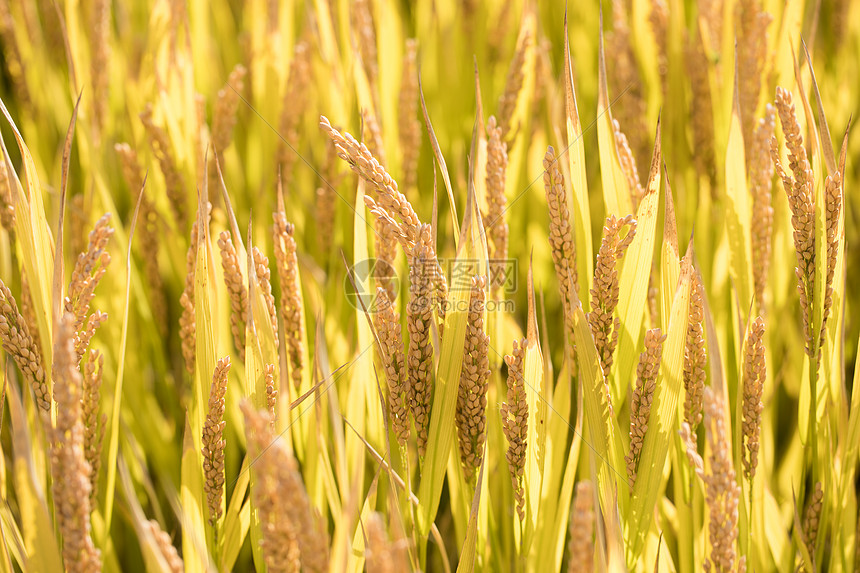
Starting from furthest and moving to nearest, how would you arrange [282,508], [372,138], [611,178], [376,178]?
[372,138] → [611,178] → [376,178] → [282,508]

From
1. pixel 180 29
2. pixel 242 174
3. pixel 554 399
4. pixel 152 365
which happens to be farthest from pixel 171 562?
pixel 180 29

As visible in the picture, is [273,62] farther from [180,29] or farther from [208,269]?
[208,269]

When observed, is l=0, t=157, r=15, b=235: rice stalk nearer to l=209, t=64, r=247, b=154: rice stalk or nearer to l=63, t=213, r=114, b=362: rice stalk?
l=63, t=213, r=114, b=362: rice stalk

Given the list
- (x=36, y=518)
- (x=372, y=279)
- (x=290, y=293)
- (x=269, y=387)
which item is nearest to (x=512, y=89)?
(x=372, y=279)

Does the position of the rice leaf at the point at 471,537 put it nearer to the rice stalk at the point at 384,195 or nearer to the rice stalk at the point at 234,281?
the rice stalk at the point at 384,195

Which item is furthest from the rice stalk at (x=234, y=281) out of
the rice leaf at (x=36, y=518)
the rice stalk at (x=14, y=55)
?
the rice stalk at (x=14, y=55)

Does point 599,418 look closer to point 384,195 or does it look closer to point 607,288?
point 607,288

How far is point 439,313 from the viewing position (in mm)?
653

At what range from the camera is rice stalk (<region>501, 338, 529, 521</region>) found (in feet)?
1.95

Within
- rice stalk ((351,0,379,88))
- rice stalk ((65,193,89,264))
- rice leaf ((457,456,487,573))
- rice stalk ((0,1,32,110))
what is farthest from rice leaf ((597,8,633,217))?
rice stalk ((0,1,32,110))

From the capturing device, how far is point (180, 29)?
4.30ft

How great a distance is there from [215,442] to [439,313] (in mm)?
263

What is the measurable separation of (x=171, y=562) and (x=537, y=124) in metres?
0.90

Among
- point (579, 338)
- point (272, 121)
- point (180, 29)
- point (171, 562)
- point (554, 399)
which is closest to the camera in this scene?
point (171, 562)
